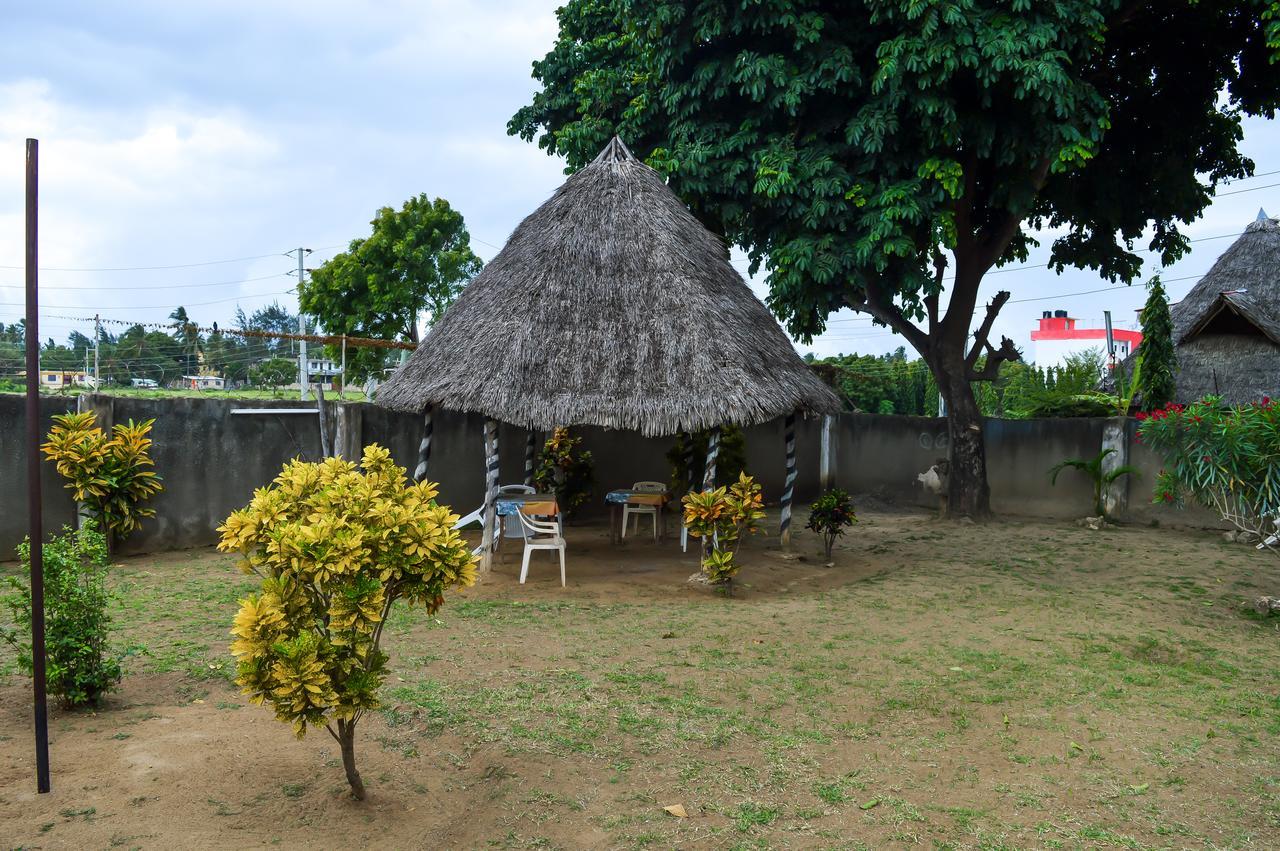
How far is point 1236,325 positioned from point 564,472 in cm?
1113

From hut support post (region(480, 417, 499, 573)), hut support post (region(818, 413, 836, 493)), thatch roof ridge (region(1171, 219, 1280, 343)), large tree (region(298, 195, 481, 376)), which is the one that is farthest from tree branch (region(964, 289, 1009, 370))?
large tree (region(298, 195, 481, 376))

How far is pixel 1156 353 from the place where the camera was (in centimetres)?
1355

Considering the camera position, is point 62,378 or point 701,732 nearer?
point 701,732

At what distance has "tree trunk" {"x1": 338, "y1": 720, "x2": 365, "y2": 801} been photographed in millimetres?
3357

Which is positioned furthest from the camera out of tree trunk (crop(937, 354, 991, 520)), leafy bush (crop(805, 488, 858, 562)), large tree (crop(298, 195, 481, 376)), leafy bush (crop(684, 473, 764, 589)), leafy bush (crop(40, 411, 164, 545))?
large tree (crop(298, 195, 481, 376))

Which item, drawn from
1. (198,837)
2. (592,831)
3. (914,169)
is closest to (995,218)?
(914,169)

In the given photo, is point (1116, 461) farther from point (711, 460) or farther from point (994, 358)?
point (711, 460)

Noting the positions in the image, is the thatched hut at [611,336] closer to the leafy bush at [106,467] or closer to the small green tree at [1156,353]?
the leafy bush at [106,467]

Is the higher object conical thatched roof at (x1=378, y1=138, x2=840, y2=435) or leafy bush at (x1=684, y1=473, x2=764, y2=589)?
conical thatched roof at (x1=378, y1=138, x2=840, y2=435)

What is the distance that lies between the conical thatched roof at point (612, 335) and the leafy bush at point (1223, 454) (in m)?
2.96

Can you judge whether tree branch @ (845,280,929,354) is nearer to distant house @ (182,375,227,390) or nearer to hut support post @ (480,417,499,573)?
hut support post @ (480,417,499,573)

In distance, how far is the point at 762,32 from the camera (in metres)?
10.1

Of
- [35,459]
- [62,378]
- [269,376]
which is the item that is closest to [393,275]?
[269,376]

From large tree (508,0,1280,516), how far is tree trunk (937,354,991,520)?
0.03 meters
